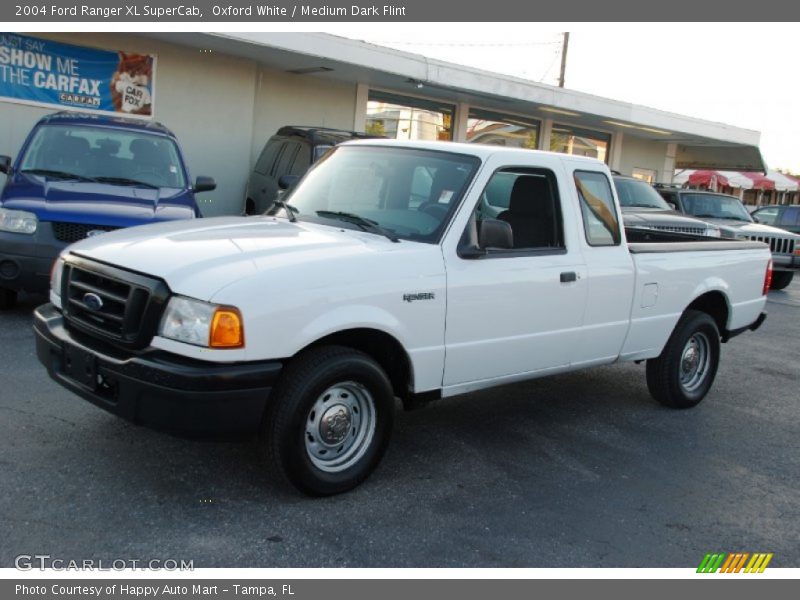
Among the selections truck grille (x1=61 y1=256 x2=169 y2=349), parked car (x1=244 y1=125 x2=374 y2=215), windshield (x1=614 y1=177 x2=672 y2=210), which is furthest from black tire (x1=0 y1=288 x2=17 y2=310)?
windshield (x1=614 y1=177 x2=672 y2=210)

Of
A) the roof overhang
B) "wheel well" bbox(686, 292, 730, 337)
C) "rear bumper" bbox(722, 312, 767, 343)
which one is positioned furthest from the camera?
the roof overhang

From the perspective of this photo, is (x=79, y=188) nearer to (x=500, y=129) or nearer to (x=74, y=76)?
(x=74, y=76)

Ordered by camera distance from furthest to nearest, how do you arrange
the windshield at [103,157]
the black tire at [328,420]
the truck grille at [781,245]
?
1. the truck grille at [781,245]
2. the windshield at [103,157]
3. the black tire at [328,420]

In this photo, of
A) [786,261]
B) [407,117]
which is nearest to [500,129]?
[407,117]

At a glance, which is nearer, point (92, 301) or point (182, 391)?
point (182, 391)

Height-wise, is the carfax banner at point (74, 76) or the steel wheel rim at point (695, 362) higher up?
the carfax banner at point (74, 76)

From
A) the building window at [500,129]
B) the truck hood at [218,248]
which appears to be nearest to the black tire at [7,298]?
the truck hood at [218,248]

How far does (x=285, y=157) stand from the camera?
11781mm

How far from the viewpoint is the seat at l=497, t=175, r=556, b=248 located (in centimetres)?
529

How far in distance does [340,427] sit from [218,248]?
1117mm

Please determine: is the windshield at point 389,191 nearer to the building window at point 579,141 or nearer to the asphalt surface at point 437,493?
the asphalt surface at point 437,493

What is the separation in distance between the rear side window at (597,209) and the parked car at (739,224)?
9643 millimetres

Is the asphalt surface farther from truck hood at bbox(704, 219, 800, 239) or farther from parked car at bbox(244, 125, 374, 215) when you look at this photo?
truck hood at bbox(704, 219, 800, 239)

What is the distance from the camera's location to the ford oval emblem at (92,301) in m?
4.00
